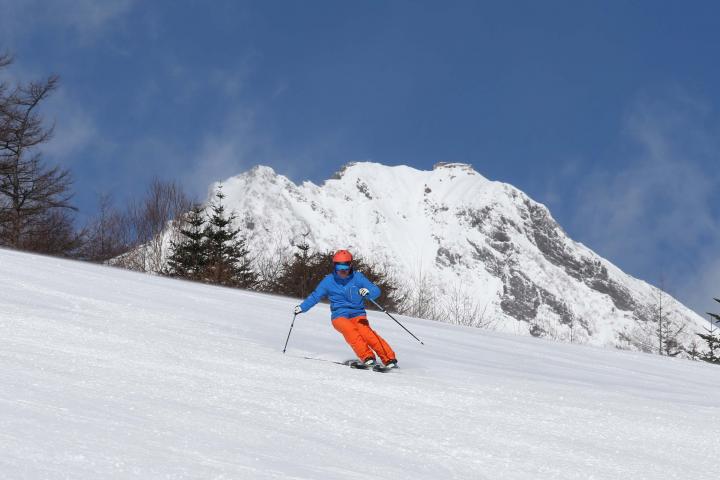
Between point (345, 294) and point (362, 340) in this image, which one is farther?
point (345, 294)

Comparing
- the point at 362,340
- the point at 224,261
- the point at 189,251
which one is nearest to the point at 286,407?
the point at 362,340

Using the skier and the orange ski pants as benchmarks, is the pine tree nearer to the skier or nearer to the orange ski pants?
the skier

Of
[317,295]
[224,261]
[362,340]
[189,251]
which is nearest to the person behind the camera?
[362,340]

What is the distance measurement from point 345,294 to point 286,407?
361cm

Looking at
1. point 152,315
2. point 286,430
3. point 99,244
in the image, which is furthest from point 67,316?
point 99,244

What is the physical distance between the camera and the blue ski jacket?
8.90 m

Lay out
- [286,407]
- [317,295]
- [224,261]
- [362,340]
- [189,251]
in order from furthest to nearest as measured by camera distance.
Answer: [189,251]
[224,261]
[317,295]
[362,340]
[286,407]

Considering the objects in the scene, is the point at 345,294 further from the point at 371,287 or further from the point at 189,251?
the point at 189,251

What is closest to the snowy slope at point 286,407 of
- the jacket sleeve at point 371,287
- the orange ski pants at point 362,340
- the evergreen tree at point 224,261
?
the orange ski pants at point 362,340

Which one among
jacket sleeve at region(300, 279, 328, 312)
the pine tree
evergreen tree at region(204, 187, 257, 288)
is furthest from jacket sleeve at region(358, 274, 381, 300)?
the pine tree

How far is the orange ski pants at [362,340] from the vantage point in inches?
332

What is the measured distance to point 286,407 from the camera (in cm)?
543

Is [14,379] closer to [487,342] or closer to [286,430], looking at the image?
[286,430]

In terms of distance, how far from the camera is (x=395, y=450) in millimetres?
4625
